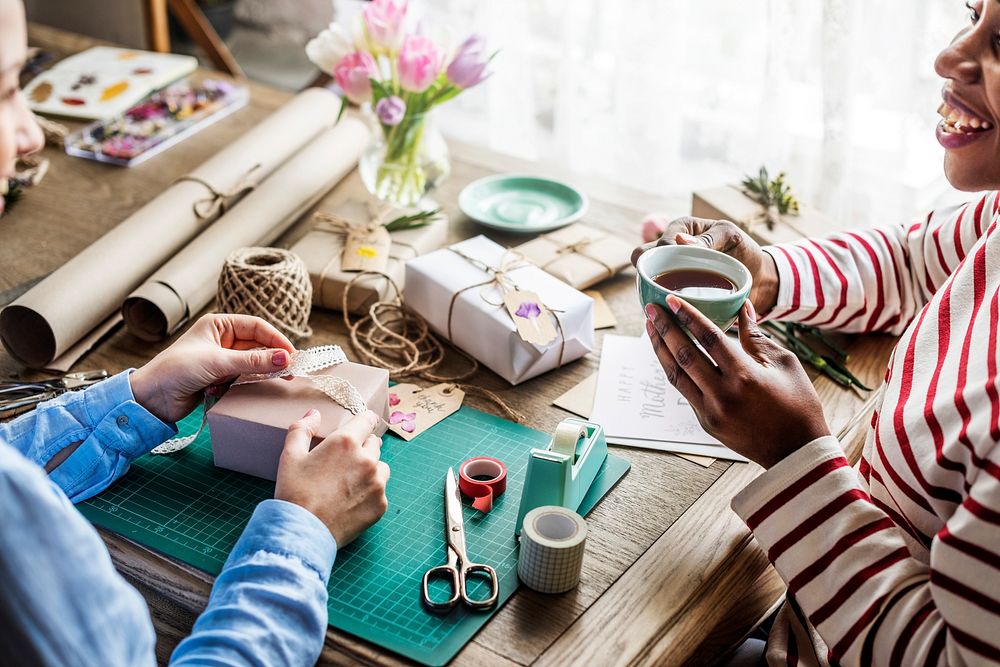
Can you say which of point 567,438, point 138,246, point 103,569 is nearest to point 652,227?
point 567,438

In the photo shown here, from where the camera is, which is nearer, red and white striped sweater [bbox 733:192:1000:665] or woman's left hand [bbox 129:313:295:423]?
red and white striped sweater [bbox 733:192:1000:665]

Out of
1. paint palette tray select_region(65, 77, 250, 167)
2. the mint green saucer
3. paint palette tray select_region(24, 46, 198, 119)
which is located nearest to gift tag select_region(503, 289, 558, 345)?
the mint green saucer

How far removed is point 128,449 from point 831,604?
2.55ft

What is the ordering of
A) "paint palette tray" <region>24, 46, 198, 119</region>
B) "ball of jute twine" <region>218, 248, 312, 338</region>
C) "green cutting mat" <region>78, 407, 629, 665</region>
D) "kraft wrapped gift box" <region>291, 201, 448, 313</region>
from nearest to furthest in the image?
"green cutting mat" <region>78, 407, 629, 665</region> < "ball of jute twine" <region>218, 248, 312, 338</region> < "kraft wrapped gift box" <region>291, 201, 448, 313</region> < "paint palette tray" <region>24, 46, 198, 119</region>

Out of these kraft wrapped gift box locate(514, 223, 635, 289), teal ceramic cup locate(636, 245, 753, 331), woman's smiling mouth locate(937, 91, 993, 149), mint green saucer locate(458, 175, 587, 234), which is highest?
woman's smiling mouth locate(937, 91, 993, 149)

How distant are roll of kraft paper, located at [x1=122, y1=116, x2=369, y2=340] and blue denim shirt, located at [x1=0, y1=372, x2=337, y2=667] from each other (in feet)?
0.77

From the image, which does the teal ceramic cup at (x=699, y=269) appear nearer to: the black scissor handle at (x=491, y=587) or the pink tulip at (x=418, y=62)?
the black scissor handle at (x=491, y=587)

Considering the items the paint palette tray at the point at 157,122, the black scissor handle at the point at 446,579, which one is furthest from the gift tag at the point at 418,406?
the paint palette tray at the point at 157,122

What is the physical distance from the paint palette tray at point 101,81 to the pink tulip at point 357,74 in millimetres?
647

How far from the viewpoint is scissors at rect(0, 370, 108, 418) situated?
45.4 inches

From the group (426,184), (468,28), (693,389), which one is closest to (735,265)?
(693,389)

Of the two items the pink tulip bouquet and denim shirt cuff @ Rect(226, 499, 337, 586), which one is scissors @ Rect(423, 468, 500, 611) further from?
the pink tulip bouquet

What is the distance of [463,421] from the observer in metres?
1.19

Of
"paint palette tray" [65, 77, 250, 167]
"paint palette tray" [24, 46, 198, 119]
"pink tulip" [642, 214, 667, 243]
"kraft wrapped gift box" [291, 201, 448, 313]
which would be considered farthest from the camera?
"paint palette tray" [24, 46, 198, 119]
